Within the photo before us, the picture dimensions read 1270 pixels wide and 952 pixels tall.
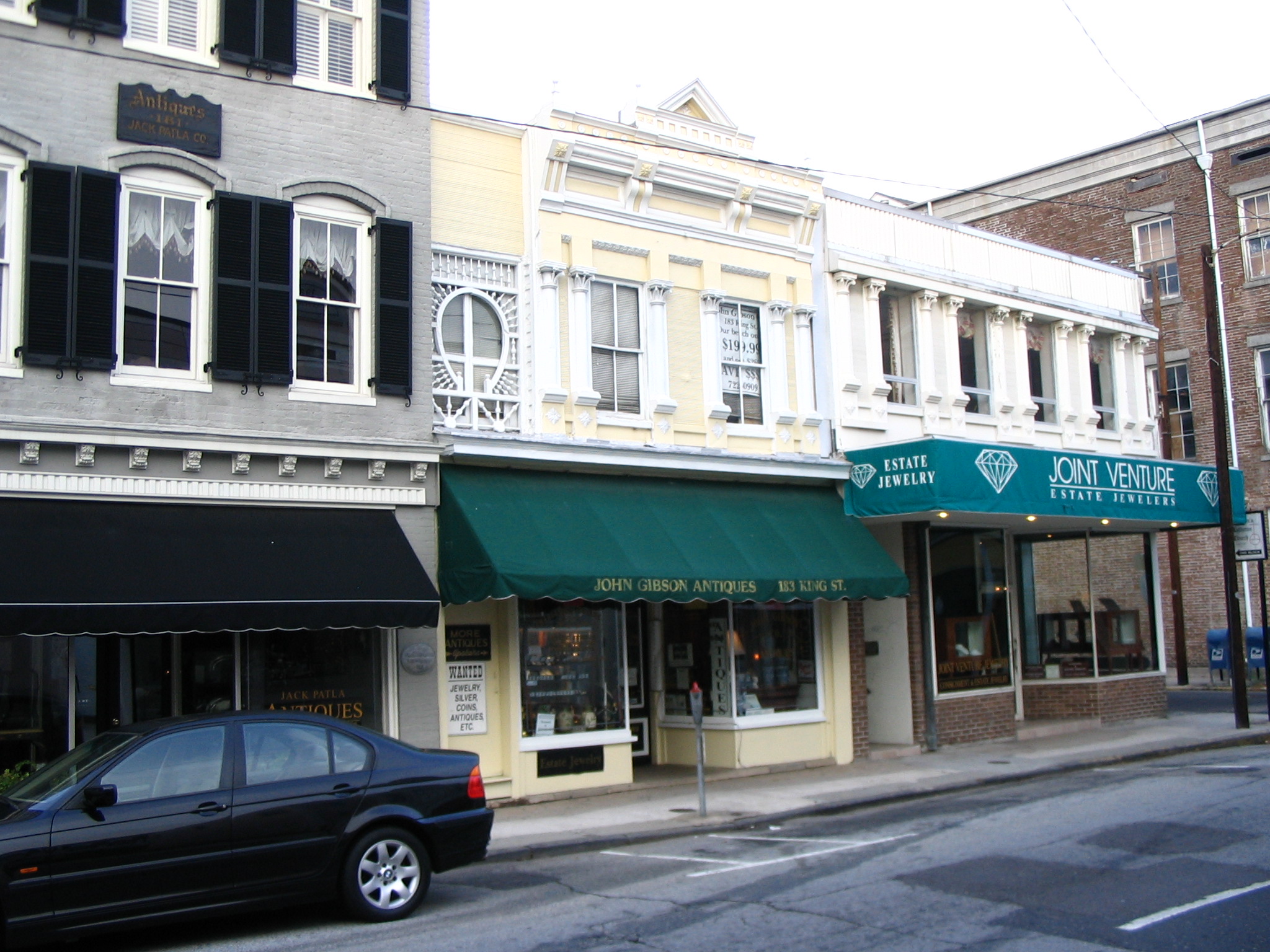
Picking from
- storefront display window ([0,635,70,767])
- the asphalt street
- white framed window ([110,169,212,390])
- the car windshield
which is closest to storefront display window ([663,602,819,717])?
the asphalt street

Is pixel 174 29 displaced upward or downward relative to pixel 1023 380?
upward

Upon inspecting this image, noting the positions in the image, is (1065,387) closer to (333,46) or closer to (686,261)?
(686,261)

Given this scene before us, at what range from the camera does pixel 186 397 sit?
12.3 meters

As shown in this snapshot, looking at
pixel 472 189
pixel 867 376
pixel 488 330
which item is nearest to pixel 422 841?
pixel 488 330

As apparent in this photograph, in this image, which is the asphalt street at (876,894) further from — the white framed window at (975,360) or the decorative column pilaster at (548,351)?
the white framed window at (975,360)

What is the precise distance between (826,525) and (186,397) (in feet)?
28.8

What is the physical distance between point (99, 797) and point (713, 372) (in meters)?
10.7

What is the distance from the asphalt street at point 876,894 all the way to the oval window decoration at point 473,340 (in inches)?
233

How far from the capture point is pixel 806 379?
58.0 ft

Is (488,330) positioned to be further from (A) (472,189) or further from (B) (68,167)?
(B) (68,167)

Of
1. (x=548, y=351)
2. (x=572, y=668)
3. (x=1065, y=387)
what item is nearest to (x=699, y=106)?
(x=548, y=351)

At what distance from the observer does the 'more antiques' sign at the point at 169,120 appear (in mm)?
12352

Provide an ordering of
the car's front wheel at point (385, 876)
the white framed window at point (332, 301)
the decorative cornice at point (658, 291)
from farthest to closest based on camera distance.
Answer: the decorative cornice at point (658, 291), the white framed window at point (332, 301), the car's front wheel at point (385, 876)

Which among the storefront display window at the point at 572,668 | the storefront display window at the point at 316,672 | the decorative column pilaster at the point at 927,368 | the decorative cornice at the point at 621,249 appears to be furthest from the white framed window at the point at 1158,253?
the storefront display window at the point at 316,672
